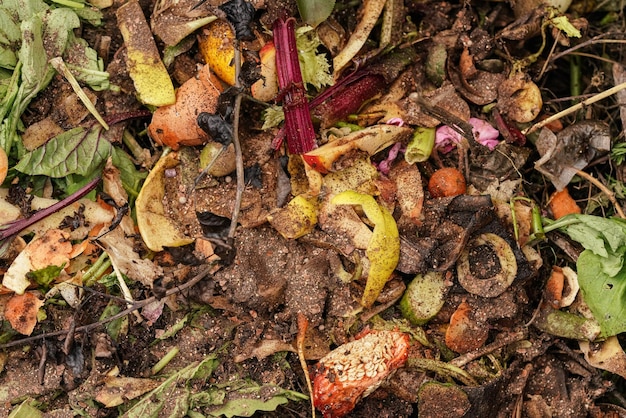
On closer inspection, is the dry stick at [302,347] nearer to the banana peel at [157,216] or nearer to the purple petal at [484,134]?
the banana peel at [157,216]

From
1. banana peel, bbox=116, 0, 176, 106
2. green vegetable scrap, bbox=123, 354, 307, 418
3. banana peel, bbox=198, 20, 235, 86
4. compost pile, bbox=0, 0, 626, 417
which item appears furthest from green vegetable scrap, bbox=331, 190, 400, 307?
banana peel, bbox=116, 0, 176, 106

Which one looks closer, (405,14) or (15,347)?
(15,347)

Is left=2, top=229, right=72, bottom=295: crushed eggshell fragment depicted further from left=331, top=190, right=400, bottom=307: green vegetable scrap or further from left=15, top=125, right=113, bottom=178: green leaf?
left=331, top=190, right=400, bottom=307: green vegetable scrap

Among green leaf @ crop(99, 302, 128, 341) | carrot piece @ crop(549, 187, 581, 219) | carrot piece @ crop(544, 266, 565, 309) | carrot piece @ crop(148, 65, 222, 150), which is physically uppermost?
carrot piece @ crop(148, 65, 222, 150)

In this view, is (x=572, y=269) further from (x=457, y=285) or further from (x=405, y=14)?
(x=405, y=14)

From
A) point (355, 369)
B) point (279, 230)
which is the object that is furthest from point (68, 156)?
point (355, 369)

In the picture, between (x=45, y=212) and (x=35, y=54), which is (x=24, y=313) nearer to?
(x=45, y=212)

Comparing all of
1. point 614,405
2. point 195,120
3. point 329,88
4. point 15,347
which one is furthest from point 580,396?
point 15,347
